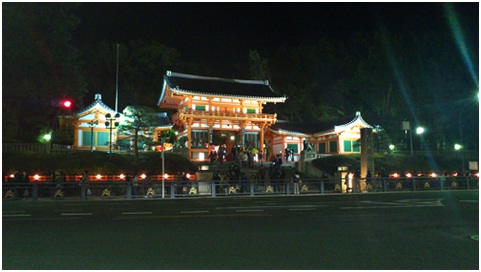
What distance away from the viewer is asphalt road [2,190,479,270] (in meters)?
6.34

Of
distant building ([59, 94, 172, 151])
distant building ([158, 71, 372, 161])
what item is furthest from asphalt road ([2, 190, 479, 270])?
distant building ([158, 71, 372, 161])

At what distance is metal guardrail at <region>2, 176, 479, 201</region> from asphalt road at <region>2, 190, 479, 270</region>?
25.5ft

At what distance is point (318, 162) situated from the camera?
3400cm

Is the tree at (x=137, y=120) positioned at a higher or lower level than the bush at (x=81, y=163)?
higher

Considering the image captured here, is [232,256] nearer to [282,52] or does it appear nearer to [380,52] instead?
[380,52]

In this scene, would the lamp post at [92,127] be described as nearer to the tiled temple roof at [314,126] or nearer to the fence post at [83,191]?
the fence post at [83,191]

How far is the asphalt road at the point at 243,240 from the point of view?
20.8ft

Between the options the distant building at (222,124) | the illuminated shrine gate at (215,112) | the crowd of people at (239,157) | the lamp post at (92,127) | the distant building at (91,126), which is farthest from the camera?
the illuminated shrine gate at (215,112)

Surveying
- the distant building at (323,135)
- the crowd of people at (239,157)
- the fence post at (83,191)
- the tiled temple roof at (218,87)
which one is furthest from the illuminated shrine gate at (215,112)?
the fence post at (83,191)

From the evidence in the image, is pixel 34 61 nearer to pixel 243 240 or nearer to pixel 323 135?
pixel 243 240

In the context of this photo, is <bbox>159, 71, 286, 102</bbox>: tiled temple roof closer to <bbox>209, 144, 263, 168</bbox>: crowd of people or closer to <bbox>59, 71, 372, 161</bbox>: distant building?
<bbox>59, 71, 372, 161</bbox>: distant building

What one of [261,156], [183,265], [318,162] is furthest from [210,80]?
[183,265]

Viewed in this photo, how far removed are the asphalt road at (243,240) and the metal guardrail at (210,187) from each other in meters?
7.76

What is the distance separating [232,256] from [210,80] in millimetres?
38352
